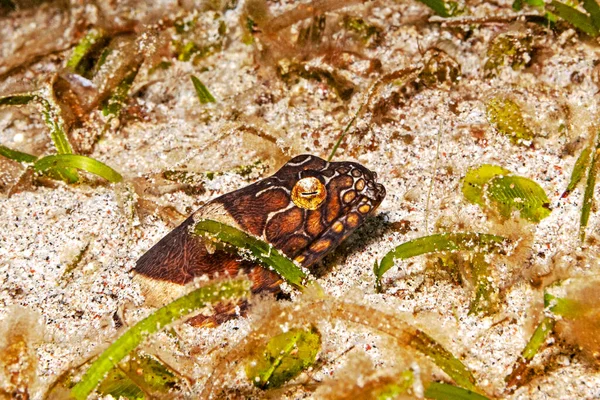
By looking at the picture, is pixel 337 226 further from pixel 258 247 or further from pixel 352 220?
pixel 258 247

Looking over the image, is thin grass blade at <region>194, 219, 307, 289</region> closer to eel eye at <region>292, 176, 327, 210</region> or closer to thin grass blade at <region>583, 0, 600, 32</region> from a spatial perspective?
eel eye at <region>292, 176, 327, 210</region>

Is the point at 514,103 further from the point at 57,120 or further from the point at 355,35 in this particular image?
the point at 57,120

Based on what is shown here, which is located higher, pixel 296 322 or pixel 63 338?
pixel 296 322

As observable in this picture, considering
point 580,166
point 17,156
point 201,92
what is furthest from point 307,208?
point 17,156

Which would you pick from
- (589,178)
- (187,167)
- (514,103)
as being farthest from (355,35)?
(589,178)

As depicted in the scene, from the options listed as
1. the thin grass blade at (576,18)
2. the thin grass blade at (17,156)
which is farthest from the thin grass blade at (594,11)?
the thin grass blade at (17,156)

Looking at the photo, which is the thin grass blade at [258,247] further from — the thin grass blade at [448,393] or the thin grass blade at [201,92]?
the thin grass blade at [201,92]

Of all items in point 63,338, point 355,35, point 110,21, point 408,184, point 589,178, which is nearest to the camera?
point 63,338
